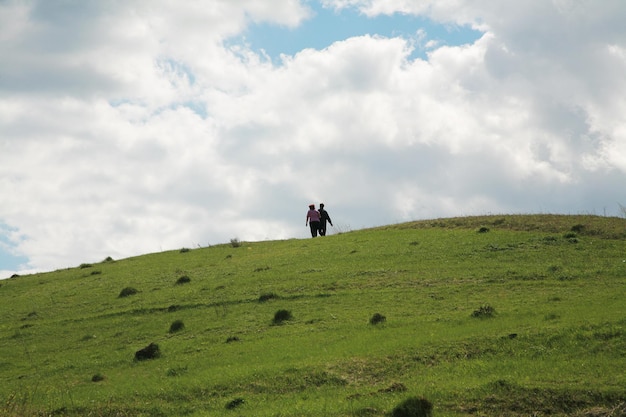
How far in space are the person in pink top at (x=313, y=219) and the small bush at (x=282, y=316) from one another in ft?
86.6

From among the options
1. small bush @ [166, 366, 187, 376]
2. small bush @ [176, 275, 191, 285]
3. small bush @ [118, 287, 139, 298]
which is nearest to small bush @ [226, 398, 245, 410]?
small bush @ [166, 366, 187, 376]

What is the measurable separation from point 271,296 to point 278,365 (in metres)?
11.9

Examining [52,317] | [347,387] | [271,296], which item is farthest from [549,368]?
[52,317]

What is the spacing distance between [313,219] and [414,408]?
133ft

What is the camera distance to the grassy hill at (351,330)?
20500 mm

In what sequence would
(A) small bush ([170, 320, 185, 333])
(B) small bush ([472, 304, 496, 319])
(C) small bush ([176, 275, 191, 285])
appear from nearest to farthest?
1. (B) small bush ([472, 304, 496, 319])
2. (A) small bush ([170, 320, 185, 333])
3. (C) small bush ([176, 275, 191, 285])

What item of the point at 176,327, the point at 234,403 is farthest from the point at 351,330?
the point at 176,327

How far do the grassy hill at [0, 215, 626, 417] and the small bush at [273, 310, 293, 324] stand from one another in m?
0.07

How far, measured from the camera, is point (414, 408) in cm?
1831

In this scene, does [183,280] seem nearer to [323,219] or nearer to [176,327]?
[176,327]

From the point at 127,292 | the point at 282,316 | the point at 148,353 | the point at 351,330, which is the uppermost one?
the point at 127,292

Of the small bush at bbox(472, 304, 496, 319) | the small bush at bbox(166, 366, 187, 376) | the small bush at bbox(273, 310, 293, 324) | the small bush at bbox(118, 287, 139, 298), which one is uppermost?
the small bush at bbox(118, 287, 139, 298)

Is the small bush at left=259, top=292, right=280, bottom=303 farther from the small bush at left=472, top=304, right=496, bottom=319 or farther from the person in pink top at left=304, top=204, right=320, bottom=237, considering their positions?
the person in pink top at left=304, top=204, right=320, bottom=237

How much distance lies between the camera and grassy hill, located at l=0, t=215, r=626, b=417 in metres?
20.5
